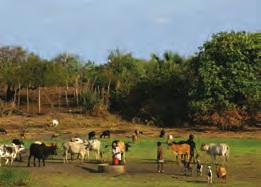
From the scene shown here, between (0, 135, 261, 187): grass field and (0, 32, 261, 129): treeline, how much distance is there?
18.2 m

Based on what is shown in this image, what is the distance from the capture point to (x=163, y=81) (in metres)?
62.3

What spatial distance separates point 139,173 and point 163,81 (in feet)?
120

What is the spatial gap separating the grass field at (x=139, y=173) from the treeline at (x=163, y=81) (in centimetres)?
1819

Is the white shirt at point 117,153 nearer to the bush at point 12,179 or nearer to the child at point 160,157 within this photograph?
the child at point 160,157

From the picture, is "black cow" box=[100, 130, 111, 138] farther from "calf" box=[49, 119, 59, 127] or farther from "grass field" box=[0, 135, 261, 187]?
"calf" box=[49, 119, 59, 127]

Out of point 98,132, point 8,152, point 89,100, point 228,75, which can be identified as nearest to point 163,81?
point 89,100

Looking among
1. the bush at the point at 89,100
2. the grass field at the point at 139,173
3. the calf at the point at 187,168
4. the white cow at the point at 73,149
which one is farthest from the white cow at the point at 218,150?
the bush at the point at 89,100

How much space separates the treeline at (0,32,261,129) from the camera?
5384 centimetres

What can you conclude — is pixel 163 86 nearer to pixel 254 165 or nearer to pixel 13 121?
pixel 13 121

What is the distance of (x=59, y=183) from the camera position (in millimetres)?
23094

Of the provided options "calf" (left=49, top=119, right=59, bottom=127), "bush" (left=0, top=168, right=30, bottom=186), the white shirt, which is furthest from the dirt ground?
"bush" (left=0, top=168, right=30, bottom=186)

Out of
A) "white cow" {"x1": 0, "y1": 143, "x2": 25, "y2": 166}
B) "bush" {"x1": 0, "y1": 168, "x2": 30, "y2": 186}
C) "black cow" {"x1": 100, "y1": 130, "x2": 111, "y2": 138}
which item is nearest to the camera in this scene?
"bush" {"x1": 0, "y1": 168, "x2": 30, "y2": 186}

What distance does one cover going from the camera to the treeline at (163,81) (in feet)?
177

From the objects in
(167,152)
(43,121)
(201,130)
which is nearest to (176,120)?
(201,130)
